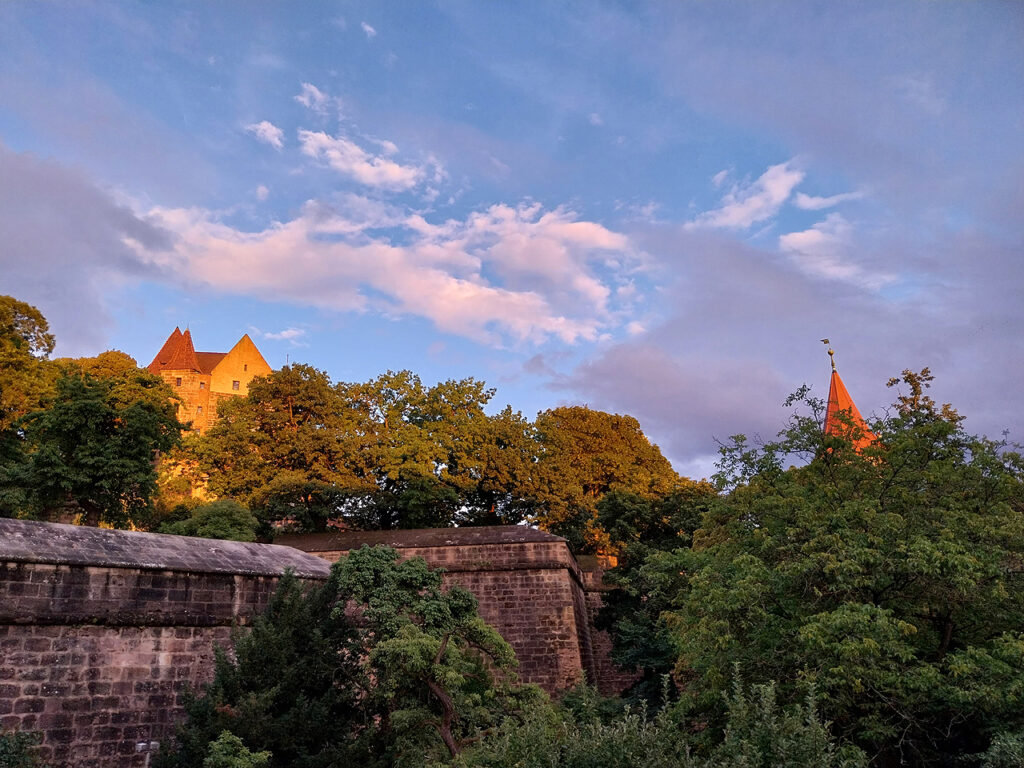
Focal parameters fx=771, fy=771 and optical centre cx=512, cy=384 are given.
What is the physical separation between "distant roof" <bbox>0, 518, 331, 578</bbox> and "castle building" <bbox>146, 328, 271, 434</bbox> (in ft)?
154

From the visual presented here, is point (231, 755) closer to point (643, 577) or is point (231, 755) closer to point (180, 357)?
point (643, 577)

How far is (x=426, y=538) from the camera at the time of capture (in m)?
22.1

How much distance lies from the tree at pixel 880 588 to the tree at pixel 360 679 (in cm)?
334

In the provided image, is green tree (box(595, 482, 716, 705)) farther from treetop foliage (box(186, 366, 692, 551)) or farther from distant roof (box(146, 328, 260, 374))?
distant roof (box(146, 328, 260, 374))

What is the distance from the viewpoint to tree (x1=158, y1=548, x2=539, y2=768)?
355 inches

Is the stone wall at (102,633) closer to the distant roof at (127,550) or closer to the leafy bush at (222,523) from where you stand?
the distant roof at (127,550)

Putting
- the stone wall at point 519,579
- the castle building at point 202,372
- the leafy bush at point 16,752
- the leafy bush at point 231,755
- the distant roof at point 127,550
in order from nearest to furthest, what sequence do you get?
the leafy bush at point 231,755 → the leafy bush at point 16,752 → the distant roof at point 127,550 → the stone wall at point 519,579 → the castle building at point 202,372

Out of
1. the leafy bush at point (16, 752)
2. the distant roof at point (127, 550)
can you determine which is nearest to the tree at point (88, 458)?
the distant roof at point (127, 550)

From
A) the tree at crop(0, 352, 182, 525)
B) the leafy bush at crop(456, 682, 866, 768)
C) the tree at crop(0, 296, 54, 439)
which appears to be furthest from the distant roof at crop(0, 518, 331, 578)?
the tree at crop(0, 296, 54, 439)

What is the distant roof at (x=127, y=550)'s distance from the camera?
32.1 ft

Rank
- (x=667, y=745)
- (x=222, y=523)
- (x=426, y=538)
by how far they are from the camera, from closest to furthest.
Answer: (x=667, y=745) < (x=426, y=538) < (x=222, y=523)

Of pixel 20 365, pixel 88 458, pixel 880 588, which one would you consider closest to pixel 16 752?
pixel 880 588

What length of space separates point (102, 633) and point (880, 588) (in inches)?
410

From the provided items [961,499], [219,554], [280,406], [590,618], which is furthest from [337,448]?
[961,499]
